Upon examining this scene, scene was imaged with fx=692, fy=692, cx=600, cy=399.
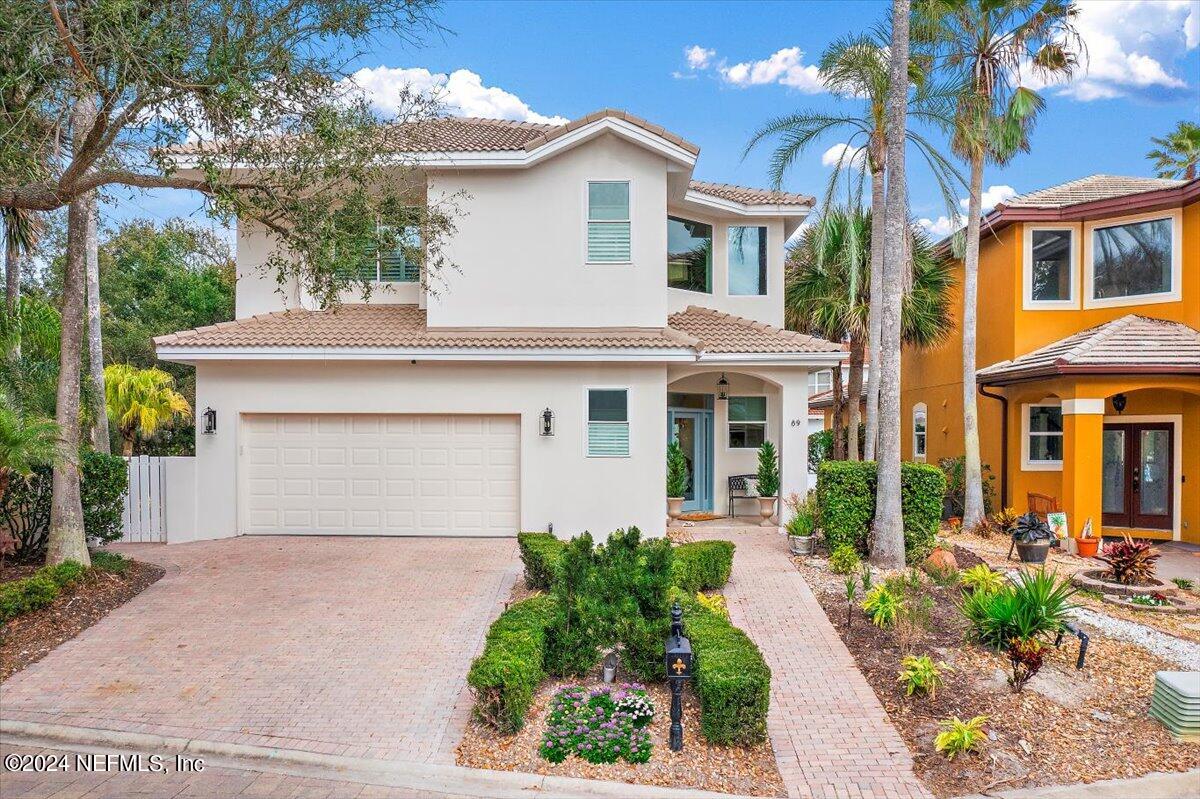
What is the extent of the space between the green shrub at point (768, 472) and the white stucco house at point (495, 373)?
2.14m

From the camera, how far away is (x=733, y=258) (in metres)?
16.2

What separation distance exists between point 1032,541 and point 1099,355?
4440 mm

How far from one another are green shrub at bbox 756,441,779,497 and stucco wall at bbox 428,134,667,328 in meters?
3.84

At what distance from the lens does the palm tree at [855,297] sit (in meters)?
16.8

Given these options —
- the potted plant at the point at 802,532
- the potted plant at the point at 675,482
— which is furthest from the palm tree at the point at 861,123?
the potted plant at the point at 675,482

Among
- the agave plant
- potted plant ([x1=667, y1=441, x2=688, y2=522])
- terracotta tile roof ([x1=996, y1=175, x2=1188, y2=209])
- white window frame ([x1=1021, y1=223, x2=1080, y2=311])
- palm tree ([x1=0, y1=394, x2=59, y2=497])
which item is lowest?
the agave plant

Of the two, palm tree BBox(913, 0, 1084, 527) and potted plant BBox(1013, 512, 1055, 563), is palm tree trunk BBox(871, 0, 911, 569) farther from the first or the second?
palm tree BBox(913, 0, 1084, 527)

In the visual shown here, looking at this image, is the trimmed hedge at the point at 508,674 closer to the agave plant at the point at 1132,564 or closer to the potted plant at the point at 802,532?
the potted plant at the point at 802,532

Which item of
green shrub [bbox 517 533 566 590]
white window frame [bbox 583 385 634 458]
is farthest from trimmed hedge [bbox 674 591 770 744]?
white window frame [bbox 583 385 634 458]

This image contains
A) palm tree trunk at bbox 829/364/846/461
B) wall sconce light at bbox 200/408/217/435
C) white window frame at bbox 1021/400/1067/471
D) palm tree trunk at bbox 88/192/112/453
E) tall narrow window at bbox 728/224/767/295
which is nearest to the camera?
wall sconce light at bbox 200/408/217/435

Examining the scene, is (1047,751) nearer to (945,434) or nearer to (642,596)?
(642,596)

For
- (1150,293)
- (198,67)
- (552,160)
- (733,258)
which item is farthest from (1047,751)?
(1150,293)

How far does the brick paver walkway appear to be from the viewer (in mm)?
5098

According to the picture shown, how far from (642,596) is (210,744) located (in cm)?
381
